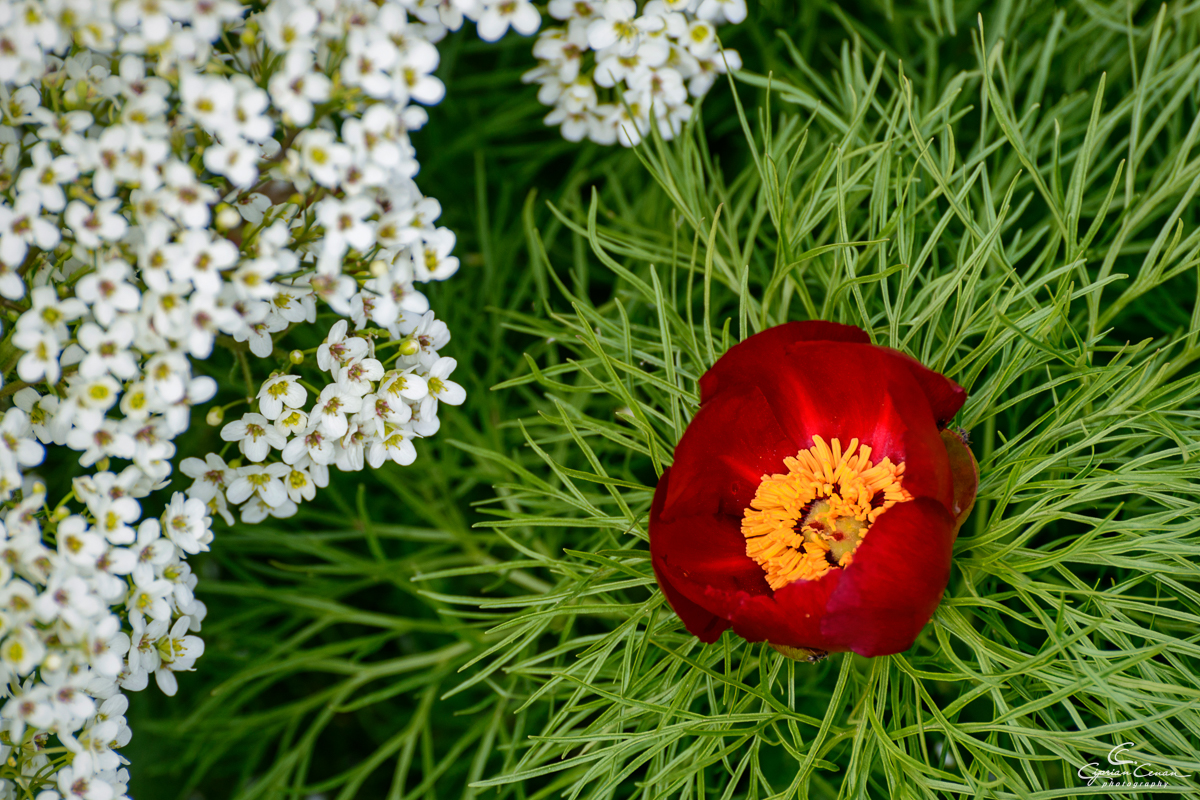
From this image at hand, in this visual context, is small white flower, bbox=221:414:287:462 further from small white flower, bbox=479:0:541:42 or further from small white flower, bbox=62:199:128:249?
small white flower, bbox=479:0:541:42

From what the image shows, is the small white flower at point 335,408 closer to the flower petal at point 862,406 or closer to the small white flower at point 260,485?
the small white flower at point 260,485

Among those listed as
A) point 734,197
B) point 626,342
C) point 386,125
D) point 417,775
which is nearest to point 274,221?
point 386,125

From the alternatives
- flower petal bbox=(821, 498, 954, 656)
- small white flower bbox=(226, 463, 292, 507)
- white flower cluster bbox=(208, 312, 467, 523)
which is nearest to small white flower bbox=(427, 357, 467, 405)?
white flower cluster bbox=(208, 312, 467, 523)

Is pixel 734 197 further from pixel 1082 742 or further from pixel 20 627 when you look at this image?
pixel 20 627

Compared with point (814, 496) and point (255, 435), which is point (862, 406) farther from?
point (255, 435)

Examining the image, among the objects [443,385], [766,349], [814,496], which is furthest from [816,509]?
[443,385]

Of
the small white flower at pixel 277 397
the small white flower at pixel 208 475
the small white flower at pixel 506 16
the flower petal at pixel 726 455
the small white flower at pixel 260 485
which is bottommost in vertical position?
the flower petal at pixel 726 455

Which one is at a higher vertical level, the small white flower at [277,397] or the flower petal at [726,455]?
the small white flower at [277,397]

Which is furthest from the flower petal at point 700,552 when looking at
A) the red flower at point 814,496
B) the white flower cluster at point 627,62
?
the white flower cluster at point 627,62
